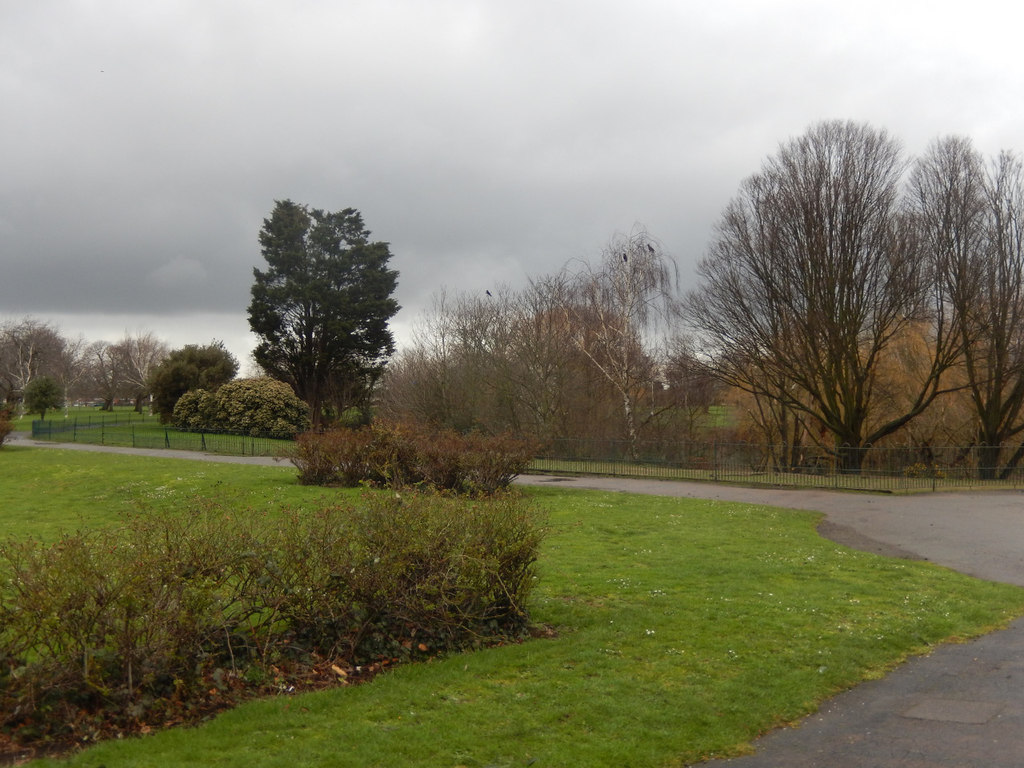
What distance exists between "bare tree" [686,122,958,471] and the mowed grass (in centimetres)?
1924

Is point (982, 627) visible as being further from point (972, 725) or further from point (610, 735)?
point (610, 735)

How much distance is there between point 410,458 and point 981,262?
2286 centimetres

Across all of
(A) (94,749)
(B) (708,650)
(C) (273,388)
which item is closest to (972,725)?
(B) (708,650)

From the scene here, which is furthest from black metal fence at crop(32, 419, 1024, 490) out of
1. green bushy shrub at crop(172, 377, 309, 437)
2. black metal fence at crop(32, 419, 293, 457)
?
green bushy shrub at crop(172, 377, 309, 437)

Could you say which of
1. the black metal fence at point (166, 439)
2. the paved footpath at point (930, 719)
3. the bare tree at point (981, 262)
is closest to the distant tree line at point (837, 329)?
→ the bare tree at point (981, 262)

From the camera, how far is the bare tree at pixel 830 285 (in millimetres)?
31031

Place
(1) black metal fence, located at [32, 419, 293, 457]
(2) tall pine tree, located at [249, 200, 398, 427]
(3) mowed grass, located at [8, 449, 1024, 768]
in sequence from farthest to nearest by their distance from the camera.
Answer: (2) tall pine tree, located at [249, 200, 398, 427] → (1) black metal fence, located at [32, 419, 293, 457] → (3) mowed grass, located at [8, 449, 1024, 768]

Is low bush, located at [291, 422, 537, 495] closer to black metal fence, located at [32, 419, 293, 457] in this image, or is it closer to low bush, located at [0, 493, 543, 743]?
low bush, located at [0, 493, 543, 743]

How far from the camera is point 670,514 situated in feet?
59.8

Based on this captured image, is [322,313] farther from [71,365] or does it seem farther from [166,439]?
[71,365]

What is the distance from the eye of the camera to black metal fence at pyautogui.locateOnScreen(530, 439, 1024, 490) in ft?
88.2

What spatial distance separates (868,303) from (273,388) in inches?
1381

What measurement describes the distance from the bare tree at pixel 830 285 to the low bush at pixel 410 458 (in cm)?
1436

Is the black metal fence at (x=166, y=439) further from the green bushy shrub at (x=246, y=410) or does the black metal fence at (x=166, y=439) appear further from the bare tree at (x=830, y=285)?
the bare tree at (x=830, y=285)
